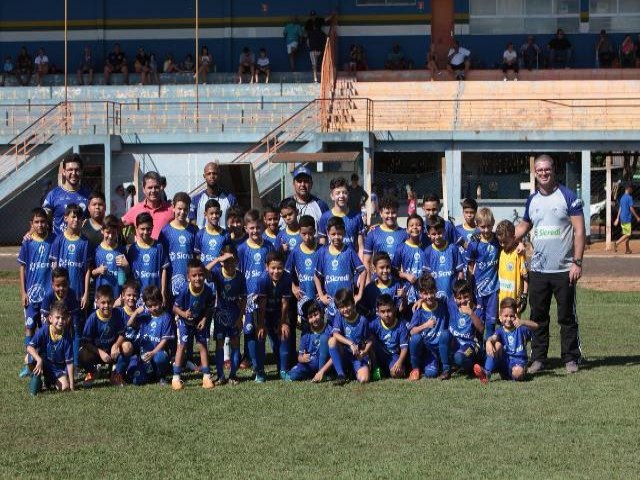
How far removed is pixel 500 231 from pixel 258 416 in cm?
372

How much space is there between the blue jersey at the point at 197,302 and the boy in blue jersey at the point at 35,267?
132cm

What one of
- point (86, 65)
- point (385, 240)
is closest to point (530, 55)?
point (86, 65)

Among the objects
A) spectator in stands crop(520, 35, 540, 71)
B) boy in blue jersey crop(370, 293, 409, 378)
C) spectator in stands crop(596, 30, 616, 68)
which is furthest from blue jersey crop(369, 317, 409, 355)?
spectator in stands crop(596, 30, 616, 68)

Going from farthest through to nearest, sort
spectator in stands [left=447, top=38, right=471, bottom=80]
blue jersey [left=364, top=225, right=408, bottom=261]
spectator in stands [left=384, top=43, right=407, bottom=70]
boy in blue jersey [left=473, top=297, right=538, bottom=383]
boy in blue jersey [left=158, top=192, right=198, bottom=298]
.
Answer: spectator in stands [left=384, top=43, right=407, bottom=70], spectator in stands [left=447, top=38, right=471, bottom=80], blue jersey [left=364, top=225, right=408, bottom=261], boy in blue jersey [left=158, top=192, right=198, bottom=298], boy in blue jersey [left=473, top=297, right=538, bottom=383]

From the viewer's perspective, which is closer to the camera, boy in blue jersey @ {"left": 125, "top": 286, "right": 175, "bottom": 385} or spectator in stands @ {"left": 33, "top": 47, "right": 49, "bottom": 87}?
boy in blue jersey @ {"left": 125, "top": 286, "right": 175, "bottom": 385}

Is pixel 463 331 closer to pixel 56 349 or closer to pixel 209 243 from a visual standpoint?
pixel 209 243

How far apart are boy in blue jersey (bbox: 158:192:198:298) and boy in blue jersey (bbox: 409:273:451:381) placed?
2243mm

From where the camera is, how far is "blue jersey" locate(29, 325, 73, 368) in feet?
35.6

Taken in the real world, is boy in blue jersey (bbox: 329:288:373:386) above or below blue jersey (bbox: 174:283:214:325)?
below

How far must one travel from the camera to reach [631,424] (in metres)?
8.99

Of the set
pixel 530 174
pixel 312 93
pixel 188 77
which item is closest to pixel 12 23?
pixel 188 77

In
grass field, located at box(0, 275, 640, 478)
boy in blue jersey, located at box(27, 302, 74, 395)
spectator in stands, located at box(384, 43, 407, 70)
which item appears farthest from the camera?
spectator in stands, located at box(384, 43, 407, 70)

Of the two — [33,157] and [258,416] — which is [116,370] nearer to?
[258,416]

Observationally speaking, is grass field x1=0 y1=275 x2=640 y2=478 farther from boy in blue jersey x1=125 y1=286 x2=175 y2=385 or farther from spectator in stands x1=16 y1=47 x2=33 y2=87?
spectator in stands x1=16 y1=47 x2=33 y2=87
